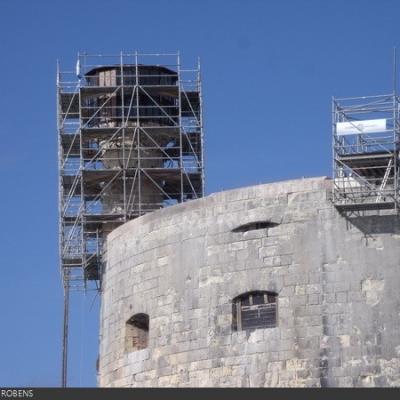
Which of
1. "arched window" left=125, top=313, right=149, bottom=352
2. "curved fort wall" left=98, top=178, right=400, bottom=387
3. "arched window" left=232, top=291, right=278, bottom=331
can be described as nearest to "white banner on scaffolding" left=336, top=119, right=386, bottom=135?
"curved fort wall" left=98, top=178, right=400, bottom=387

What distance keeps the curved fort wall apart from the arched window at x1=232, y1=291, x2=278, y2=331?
104 mm

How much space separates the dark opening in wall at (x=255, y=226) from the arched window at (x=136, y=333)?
3.68m

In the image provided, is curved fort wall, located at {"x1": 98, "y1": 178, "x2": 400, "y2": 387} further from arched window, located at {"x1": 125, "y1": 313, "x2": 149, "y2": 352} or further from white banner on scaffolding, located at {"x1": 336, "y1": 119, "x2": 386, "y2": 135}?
white banner on scaffolding, located at {"x1": 336, "y1": 119, "x2": 386, "y2": 135}

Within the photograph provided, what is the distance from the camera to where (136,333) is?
135 ft

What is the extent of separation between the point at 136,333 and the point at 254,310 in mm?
Result: 4126

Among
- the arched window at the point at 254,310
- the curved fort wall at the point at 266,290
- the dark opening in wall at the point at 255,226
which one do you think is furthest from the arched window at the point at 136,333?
the dark opening in wall at the point at 255,226

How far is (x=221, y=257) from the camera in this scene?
3891cm

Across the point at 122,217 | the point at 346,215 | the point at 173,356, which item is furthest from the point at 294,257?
the point at 122,217

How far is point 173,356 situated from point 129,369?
1.84 metres

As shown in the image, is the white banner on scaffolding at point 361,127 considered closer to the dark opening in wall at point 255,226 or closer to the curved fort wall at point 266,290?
the curved fort wall at point 266,290

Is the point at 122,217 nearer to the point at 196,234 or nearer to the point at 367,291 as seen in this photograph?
the point at 196,234

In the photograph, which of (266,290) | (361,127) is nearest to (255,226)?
(266,290)

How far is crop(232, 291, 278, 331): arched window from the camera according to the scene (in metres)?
37.8

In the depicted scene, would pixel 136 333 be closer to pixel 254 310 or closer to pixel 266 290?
pixel 254 310
